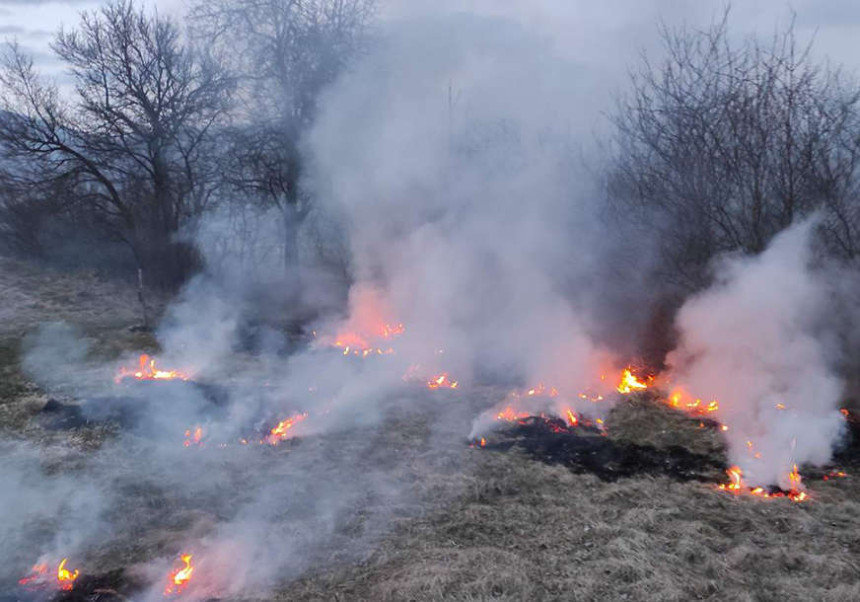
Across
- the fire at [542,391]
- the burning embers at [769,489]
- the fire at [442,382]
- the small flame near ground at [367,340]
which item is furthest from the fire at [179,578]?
the small flame near ground at [367,340]

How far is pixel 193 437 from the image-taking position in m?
6.58

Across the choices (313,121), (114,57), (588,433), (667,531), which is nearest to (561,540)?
(667,531)

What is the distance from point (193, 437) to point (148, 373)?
280 cm

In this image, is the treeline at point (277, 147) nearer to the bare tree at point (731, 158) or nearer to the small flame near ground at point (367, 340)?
the bare tree at point (731, 158)

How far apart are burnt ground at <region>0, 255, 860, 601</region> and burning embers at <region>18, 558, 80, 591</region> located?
0.15m

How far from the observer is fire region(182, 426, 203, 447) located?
21.1 feet

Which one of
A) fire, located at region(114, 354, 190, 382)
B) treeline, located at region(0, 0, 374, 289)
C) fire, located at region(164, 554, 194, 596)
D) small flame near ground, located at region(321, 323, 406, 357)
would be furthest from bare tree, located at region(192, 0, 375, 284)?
fire, located at region(164, 554, 194, 596)

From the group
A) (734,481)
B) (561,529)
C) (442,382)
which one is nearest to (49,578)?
(561,529)

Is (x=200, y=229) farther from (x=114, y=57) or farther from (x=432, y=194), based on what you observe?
(x=432, y=194)

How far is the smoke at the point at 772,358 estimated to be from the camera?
588 centimetres

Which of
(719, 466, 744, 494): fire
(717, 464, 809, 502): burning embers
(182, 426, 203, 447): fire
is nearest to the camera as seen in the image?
(717, 464, 809, 502): burning embers

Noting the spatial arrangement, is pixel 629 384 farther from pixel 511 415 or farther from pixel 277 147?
pixel 277 147

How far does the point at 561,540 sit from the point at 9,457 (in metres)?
5.55

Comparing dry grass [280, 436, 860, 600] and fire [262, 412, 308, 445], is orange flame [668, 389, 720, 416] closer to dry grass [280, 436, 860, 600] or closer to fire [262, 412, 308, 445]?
dry grass [280, 436, 860, 600]
